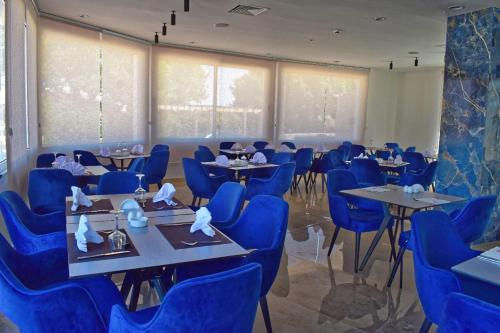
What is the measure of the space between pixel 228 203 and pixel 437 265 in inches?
63.4

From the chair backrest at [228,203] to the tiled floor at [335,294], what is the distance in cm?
78

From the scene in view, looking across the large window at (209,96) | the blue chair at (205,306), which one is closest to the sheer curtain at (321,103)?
the large window at (209,96)

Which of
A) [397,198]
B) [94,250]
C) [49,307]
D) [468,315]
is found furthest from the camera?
[397,198]

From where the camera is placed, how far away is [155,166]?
677 cm

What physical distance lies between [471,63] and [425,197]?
2622 millimetres

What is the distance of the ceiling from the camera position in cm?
566

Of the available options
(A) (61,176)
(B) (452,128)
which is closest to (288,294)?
(A) (61,176)

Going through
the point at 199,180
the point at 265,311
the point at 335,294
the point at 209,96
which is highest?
the point at 209,96

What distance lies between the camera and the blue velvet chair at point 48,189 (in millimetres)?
4297

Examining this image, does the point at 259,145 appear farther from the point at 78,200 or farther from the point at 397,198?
the point at 78,200

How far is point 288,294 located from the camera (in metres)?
3.58

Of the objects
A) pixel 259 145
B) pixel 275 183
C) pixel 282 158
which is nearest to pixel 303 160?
pixel 282 158

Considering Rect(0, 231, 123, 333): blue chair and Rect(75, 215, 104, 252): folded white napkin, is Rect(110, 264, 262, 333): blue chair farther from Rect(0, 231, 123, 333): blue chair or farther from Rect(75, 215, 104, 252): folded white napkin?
Rect(75, 215, 104, 252): folded white napkin

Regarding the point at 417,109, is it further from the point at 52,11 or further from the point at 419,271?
the point at 419,271
